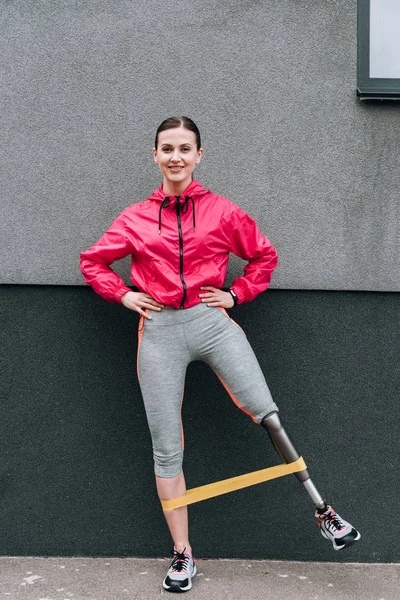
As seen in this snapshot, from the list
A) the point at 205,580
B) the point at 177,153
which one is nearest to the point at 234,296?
the point at 177,153

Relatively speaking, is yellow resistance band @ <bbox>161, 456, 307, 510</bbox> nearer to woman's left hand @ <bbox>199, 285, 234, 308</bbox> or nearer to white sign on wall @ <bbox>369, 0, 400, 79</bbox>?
woman's left hand @ <bbox>199, 285, 234, 308</bbox>

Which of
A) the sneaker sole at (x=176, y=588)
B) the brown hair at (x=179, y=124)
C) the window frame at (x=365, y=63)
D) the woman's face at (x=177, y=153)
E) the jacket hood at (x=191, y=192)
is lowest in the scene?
the sneaker sole at (x=176, y=588)

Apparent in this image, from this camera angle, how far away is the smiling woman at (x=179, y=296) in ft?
11.6

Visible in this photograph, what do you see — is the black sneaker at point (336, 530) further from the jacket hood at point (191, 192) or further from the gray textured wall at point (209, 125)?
the jacket hood at point (191, 192)

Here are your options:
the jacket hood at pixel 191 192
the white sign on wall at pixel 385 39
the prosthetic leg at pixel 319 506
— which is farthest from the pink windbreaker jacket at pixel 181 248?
the white sign on wall at pixel 385 39

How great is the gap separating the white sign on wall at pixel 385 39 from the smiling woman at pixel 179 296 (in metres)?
1.09

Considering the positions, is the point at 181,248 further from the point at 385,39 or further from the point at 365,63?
the point at 385,39

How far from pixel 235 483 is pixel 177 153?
1.59m

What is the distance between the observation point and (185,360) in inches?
141

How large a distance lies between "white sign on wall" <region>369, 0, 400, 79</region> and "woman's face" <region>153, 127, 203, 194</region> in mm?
1102

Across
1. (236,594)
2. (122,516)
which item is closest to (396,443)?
(236,594)

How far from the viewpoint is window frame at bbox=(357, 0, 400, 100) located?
389cm

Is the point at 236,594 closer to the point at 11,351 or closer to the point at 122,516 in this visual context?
the point at 122,516

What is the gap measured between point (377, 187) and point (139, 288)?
135 centimetres
